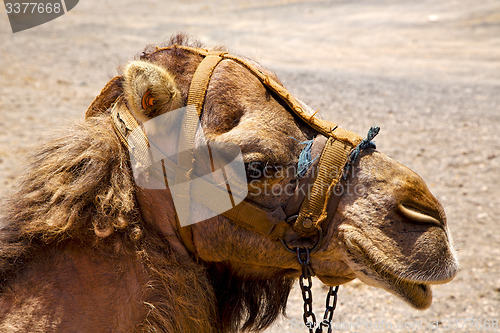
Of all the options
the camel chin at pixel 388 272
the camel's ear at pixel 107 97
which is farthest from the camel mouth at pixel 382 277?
the camel's ear at pixel 107 97

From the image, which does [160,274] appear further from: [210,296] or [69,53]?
[69,53]

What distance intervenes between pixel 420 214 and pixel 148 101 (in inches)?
47.1

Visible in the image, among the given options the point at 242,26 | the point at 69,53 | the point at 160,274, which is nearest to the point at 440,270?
the point at 160,274

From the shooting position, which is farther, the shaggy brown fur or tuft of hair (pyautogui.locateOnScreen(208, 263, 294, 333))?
tuft of hair (pyautogui.locateOnScreen(208, 263, 294, 333))

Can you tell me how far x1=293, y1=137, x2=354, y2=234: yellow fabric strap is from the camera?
224cm

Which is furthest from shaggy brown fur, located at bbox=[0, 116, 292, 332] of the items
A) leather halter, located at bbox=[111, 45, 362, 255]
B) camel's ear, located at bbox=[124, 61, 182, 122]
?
camel's ear, located at bbox=[124, 61, 182, 122]

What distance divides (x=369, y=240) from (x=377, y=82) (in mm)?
9104

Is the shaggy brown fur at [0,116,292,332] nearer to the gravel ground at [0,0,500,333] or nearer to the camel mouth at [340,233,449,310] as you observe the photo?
the gravel ground at [0,0,500,333]

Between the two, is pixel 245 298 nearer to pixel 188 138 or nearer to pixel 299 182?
pixel 299 182

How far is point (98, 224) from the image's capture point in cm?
220

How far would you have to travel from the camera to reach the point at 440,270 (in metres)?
2.16

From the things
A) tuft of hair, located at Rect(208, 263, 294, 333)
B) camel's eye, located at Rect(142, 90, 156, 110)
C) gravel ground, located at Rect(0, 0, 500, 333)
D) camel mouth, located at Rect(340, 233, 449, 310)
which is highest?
camel's eye, located at Rect(142, 90, 156, 110)

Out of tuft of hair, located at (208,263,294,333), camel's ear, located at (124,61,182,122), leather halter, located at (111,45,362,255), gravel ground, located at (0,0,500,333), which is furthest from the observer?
gravel ground, located at (0,0,500,333)

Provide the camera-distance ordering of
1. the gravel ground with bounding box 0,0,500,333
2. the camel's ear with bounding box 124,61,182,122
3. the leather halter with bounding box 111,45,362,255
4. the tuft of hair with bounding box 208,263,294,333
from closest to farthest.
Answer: the camel's ear with bounding box 124,61,182,122 < the leather halter with bounding box 111,45,362,255 < the tuft of hair with bounding box 208,263,294,333 < the gravel ground with bounding box 0,0,500,333
